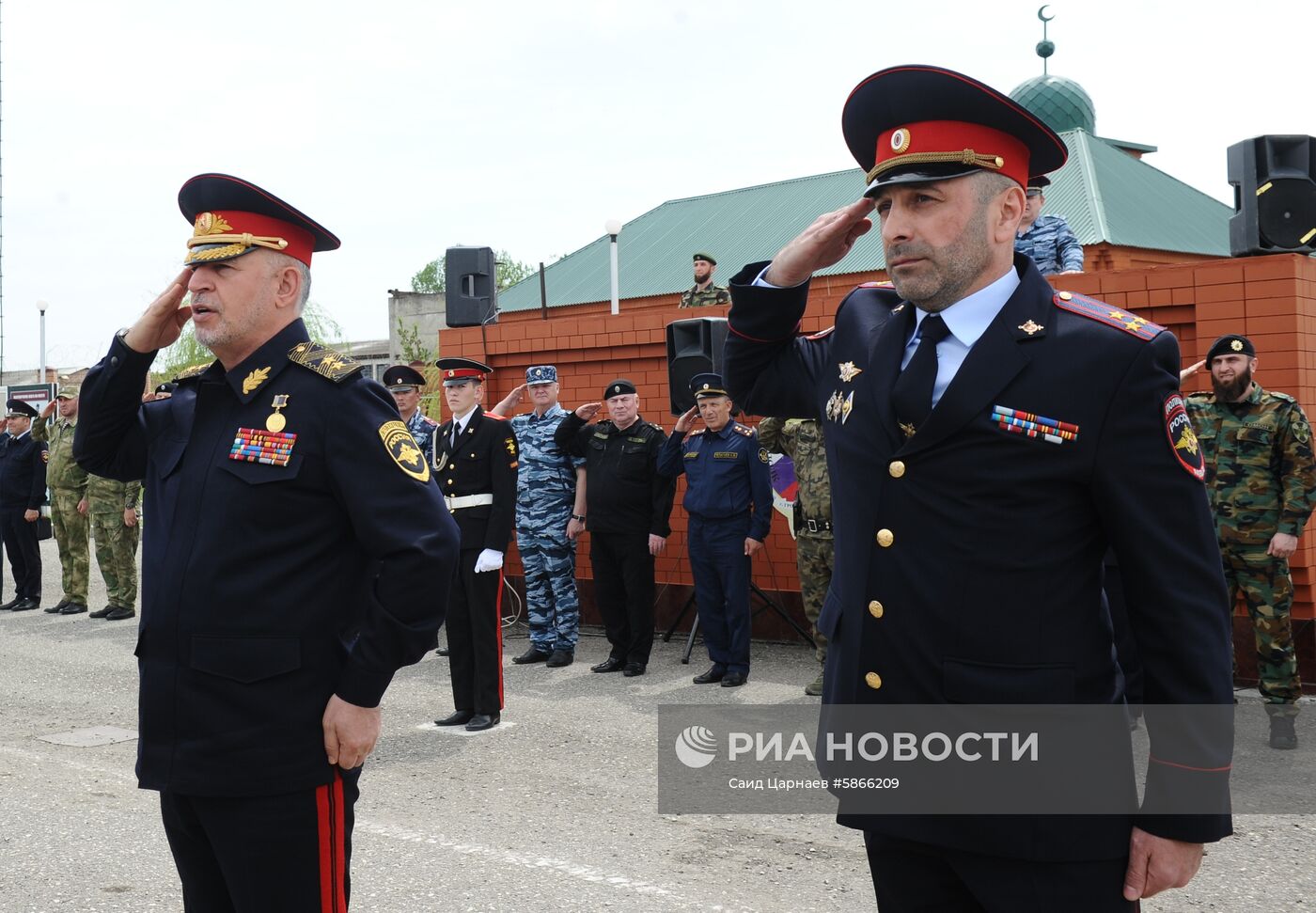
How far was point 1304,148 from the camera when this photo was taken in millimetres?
7762

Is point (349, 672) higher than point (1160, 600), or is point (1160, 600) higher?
point (1160, 600)

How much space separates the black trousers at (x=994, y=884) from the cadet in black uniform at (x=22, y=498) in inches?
538

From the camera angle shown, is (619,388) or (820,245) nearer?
(820,245)

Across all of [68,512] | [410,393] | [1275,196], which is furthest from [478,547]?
[68,512]

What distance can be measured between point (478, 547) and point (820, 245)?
18.0 feet

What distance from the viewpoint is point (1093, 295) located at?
27.6 feet

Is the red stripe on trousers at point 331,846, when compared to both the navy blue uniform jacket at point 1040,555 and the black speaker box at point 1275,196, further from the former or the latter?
the black speaker box at point 1275,196

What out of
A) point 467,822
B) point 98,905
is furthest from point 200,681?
point 467,822

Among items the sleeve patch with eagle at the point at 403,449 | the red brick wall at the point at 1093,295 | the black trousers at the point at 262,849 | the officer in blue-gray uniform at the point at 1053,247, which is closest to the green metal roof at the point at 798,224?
the red brick wall at the point at 1093,295

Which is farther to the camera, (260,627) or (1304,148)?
(1304,148)

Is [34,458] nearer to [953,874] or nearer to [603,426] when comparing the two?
[603,426]

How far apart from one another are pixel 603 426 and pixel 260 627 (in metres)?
7.37

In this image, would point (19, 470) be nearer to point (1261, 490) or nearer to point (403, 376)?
point (403, 376)

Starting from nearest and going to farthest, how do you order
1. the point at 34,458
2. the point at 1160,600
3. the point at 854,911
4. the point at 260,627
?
the point at 1160,600 → the point at 260,627 → the point at 854,911 → the point at 34,458
